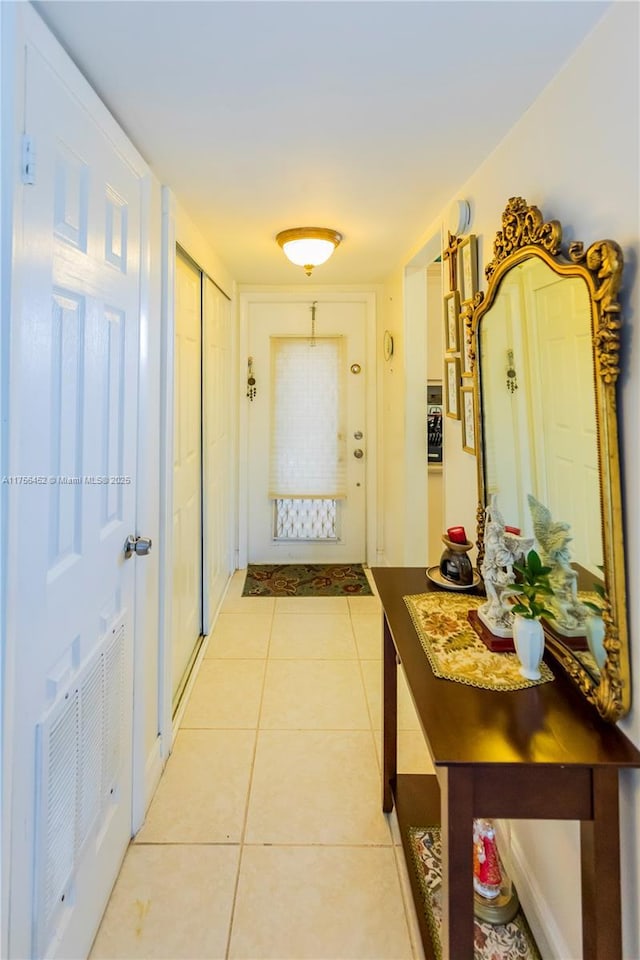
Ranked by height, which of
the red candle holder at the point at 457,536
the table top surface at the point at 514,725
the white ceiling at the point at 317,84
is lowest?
the table top surface at the point at 514,725

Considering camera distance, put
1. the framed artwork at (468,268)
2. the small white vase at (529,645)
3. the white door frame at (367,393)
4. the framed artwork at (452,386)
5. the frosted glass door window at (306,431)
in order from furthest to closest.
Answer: the frosted glass door window at (306,431) → the white door frame at (367,393) → the framed artwork at (452,386) → the framed artwork at (468,268) → the small white vase at (529,645)

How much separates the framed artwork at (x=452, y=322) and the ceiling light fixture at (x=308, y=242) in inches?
27.8

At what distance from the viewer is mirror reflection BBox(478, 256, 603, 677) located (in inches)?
42.2

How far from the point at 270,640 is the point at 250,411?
1.86 metres

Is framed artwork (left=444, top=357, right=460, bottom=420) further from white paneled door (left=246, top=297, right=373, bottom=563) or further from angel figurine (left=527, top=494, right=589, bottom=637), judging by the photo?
white paneled door (left=246, top=297, right=373, bottom=563)

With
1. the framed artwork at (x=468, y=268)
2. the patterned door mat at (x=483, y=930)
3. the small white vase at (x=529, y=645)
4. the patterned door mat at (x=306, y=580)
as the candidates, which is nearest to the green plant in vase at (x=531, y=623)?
the small white vase at (x=529, y=645)

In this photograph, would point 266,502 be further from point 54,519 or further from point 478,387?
point 54,519

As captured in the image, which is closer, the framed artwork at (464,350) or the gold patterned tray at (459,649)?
the gold patterned tray at (459,649)

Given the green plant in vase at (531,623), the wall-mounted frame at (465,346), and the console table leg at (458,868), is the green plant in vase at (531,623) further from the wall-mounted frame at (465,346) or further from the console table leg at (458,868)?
the wall-mounted frame at (465,346)

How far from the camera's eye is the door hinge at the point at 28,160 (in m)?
0.92

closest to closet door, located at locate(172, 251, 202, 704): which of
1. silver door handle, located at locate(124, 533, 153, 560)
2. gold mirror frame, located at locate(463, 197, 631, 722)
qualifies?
silver door handle, located at locate(124, 533, 153, 560)

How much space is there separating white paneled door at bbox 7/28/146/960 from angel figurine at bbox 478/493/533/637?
3.32 feet

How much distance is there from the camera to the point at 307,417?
13.2 ft

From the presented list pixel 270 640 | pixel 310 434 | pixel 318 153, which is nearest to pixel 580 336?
pixel 318 153
